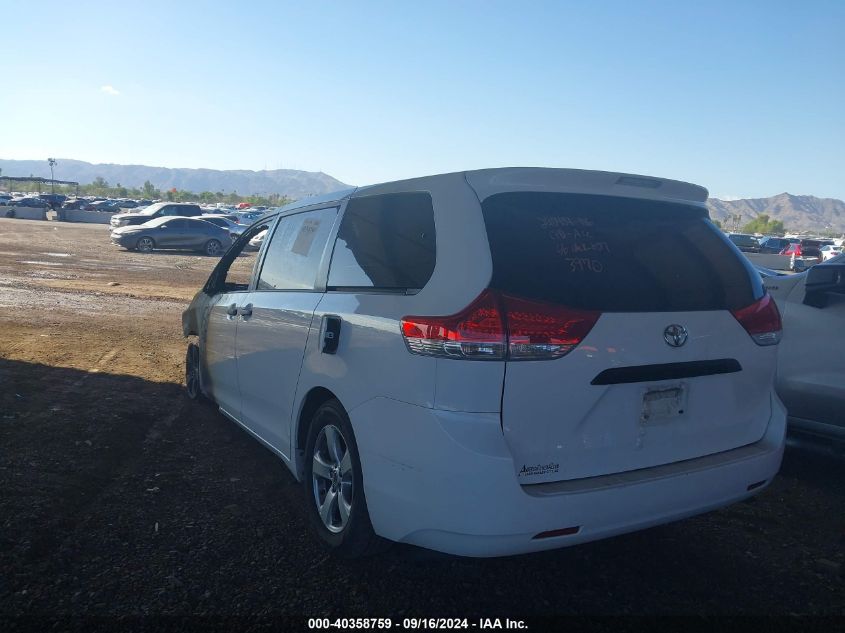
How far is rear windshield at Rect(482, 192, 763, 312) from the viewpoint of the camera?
2811 millimetres

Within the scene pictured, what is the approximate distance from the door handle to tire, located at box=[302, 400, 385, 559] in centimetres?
27

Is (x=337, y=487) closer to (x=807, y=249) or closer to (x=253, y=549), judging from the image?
(x=253, y=549)

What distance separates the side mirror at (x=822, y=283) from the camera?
4.82 meters

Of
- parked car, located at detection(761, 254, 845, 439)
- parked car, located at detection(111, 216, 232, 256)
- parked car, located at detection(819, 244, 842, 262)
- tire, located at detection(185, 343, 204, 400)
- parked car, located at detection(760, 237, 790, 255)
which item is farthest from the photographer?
parked car, located at detection(760, 237, 790, 255)

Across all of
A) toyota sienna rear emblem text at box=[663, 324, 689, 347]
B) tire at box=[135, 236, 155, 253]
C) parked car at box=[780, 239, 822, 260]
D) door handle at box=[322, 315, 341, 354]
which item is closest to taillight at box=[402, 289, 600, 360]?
toyota sienna rear emblem text at box=[663, 324, 689, 347]

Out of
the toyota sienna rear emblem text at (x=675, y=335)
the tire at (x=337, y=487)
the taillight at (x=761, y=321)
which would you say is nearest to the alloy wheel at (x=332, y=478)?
the tire at (x=337, y=487)

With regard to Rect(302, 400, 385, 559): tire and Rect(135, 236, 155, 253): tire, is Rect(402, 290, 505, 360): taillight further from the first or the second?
Rect(135, 236, 155, 253): tire

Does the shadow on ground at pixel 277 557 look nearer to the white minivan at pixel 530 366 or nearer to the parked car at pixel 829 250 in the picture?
the white minivan at pixel 530 366

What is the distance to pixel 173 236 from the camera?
2817 centimetres

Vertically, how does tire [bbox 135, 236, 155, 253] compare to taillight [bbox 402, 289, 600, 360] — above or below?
below

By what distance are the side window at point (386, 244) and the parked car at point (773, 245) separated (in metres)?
50.0

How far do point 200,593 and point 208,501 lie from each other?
43.6 inches

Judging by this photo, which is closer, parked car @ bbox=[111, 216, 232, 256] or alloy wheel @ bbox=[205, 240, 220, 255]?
parked car @ bbox=[111, 216, 232, 256]

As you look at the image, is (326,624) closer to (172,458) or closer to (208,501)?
(208,501)
